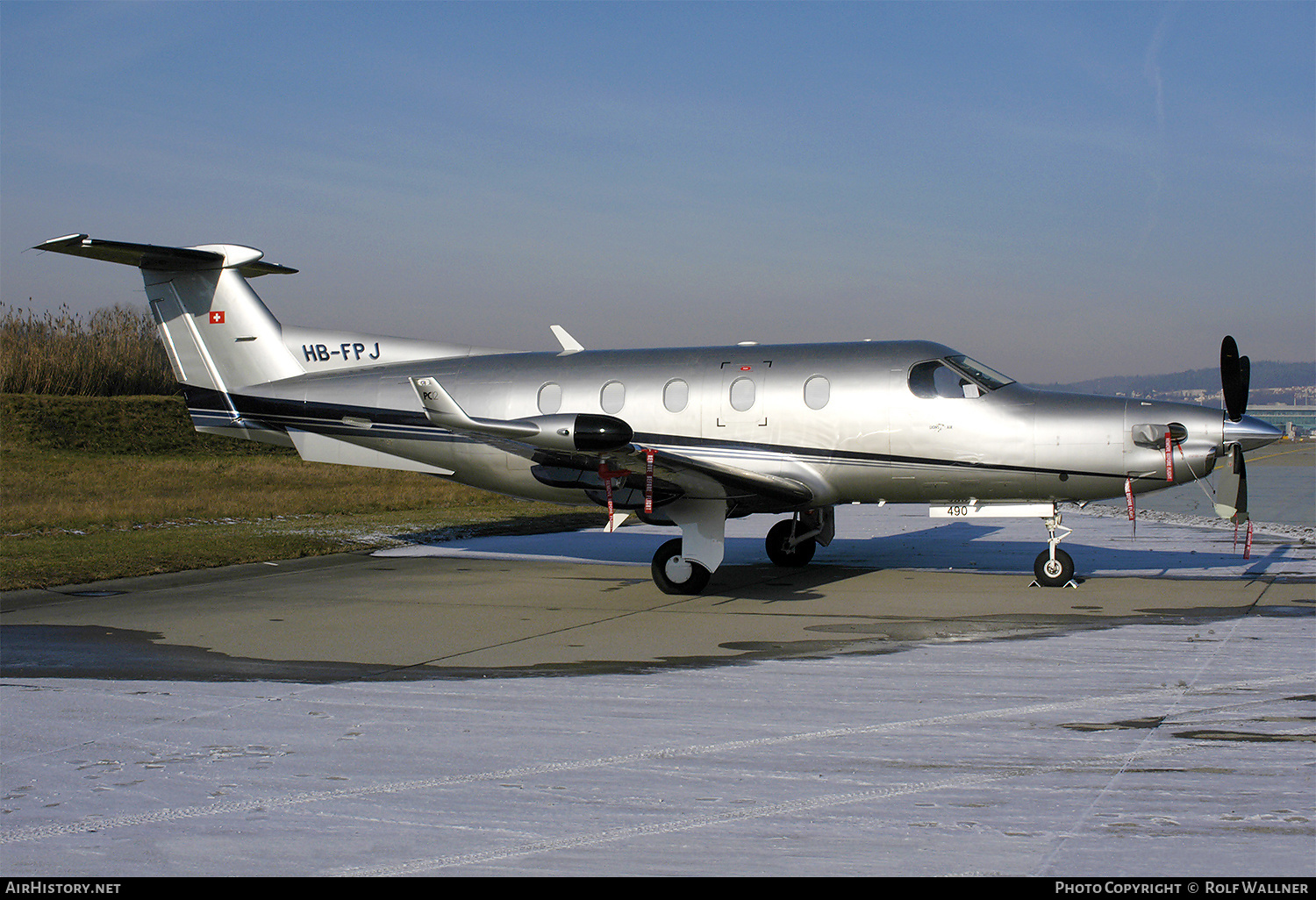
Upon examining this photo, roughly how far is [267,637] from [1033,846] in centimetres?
732

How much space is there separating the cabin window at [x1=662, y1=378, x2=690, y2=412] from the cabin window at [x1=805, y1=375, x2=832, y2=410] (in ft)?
4.89

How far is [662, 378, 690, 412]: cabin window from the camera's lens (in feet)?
43.0

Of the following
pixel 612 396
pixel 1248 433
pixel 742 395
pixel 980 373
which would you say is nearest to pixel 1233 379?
pixel 1248 433

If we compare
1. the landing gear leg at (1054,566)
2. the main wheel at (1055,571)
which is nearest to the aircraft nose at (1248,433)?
the landing gear leg at (1054,566)

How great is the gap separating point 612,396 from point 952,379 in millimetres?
4183

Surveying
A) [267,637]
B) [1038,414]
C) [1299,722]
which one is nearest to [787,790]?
[1299,722]

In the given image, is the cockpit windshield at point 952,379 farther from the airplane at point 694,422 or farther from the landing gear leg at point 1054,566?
the landing gear leg at point 1054,566

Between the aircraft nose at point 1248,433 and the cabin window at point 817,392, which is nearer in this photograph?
the aircraft nose at point 1248,433

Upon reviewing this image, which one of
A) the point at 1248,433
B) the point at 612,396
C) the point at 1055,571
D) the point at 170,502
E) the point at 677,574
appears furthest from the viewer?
the point at 170,502

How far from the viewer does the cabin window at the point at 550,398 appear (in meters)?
13.7

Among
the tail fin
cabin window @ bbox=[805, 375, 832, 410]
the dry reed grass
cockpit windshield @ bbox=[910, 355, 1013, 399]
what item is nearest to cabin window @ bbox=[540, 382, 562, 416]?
cabin window @ bbox=[805, 375, 832, 410]

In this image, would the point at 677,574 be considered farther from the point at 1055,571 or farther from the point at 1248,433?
the point at 1248,433

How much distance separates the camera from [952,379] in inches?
484

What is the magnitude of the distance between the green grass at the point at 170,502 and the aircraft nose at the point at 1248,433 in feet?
40.3
